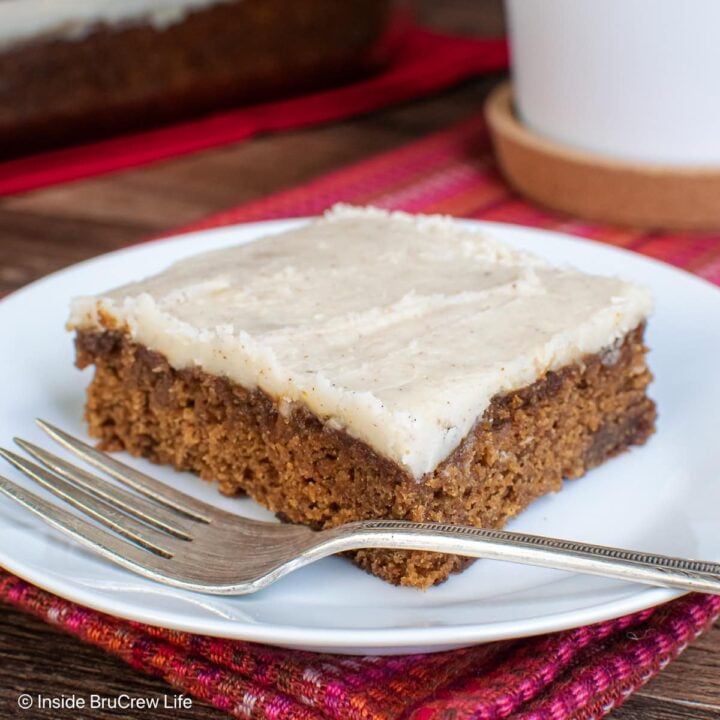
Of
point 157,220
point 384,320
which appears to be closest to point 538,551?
point 384,320

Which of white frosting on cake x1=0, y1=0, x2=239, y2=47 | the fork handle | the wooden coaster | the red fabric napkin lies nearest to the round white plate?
the fork handle

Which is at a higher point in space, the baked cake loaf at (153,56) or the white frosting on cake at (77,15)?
the white frosting on cake at (77,15)

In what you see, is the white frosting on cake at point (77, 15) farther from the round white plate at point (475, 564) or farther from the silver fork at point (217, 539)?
the silver fork at point (217, 539)

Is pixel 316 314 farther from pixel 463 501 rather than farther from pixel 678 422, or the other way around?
pixel 678 422

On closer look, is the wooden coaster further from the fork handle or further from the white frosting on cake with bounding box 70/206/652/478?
the fork handle

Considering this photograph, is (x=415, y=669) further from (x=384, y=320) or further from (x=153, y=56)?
(x=153, y=56)

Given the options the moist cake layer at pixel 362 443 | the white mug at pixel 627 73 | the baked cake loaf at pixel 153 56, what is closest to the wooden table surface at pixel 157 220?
the baked cake loaf at pixel 153 56

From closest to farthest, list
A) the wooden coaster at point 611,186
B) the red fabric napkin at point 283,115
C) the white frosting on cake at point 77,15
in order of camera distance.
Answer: the wooden coaster at point 611,186, the white frosting on cake at point 77,15, the red fabric napkin at point 283,115

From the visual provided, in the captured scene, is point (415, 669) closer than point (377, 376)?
Yes
